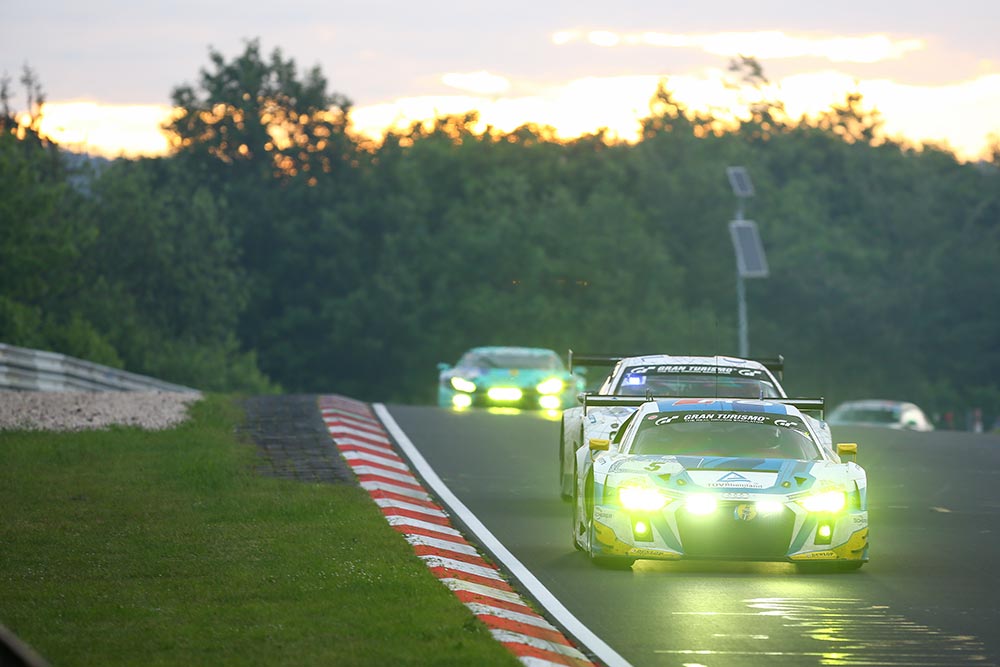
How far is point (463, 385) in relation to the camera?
34469 mm

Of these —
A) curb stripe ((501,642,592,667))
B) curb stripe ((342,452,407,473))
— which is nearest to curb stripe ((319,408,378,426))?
curb stripe ((342,452,407,473))

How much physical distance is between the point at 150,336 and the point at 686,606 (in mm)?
72007

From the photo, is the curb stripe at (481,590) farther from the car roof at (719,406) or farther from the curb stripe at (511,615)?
the car roof at (719,406)

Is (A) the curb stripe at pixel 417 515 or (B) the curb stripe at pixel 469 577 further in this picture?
(A) the curb stripe at pixel 417 515

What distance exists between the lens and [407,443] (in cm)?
2362

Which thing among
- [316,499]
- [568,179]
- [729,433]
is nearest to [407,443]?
[316,499]

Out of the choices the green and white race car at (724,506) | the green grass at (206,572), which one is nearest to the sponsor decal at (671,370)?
the green grass at (206,572)

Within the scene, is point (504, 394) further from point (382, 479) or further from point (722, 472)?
point (722, 472)

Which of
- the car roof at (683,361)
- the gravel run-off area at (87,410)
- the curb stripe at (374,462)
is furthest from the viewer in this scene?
the gravel run-off area at (87,410)

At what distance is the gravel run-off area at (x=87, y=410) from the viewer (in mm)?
23609

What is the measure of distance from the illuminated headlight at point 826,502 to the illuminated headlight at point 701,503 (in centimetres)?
59

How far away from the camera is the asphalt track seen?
1038 cm

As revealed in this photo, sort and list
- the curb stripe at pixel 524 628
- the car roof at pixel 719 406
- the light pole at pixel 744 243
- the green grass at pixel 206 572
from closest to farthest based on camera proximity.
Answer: the green grass at pixel 206 572 < the curb stripe at pixel 524 628 < the car roof at pixel 719 406 < the light pole at pixel 744 243

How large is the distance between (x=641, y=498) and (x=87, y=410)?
13403mm
